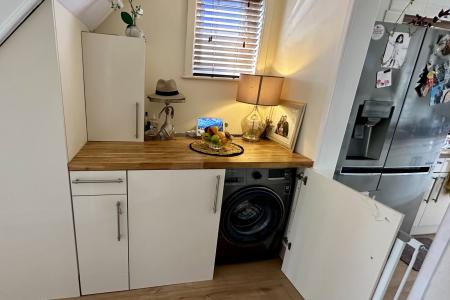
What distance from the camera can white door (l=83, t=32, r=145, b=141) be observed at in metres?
1.62

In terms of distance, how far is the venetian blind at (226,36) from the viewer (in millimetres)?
2039

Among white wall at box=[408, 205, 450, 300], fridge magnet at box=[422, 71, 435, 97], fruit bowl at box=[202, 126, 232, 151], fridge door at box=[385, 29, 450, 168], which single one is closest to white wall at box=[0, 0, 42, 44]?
fruit bowl at box=[202, 126, 232, 151]

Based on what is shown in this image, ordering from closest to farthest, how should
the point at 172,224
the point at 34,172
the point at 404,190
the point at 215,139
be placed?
1. the point at 34,172
2. the point at 172,224
3. the point at 215,139
4. the point at 404,190

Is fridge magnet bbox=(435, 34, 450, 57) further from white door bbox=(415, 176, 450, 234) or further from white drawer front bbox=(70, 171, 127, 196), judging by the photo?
white drawer front bbox=(70, 171, 127, 196)

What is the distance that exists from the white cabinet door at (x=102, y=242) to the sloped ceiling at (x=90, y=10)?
3.45ft

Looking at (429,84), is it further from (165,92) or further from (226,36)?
(165,92)

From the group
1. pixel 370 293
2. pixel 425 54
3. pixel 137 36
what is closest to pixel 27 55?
pixel 137 36

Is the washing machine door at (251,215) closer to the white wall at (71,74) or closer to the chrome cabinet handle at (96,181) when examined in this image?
the chrome cabinet handle at (96,181)

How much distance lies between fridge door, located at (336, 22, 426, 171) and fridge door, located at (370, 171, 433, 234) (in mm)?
236

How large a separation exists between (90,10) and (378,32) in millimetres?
2022

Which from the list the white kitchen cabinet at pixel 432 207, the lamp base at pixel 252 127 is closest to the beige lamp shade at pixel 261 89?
the lamp base at pixel 252 127

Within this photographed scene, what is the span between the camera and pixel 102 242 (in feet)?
5.02

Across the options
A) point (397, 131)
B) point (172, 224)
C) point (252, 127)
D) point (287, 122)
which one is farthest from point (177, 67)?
point (397, 131)

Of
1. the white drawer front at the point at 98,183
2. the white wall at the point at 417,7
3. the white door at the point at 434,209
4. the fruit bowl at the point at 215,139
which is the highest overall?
the white wall at the point at 417,7
